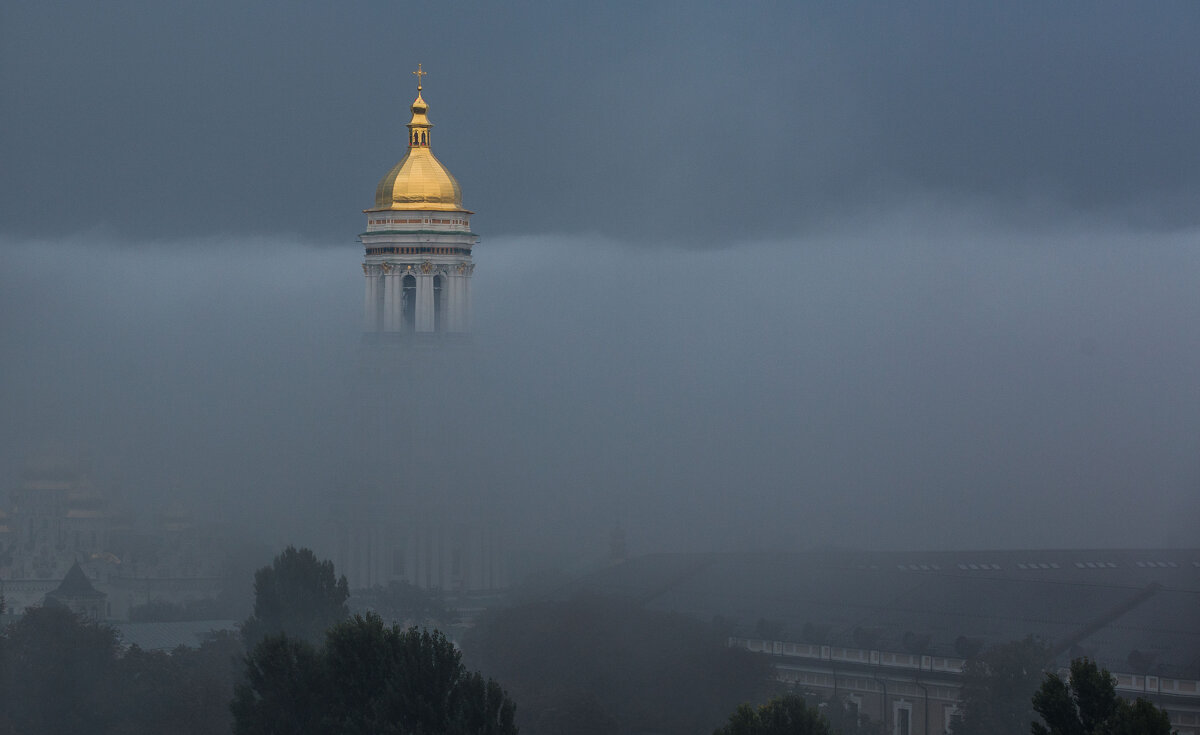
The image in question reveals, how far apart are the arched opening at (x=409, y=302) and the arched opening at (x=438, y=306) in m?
1.22

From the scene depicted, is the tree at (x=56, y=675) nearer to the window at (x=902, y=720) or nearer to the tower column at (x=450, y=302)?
the window at (x=902, y=720)

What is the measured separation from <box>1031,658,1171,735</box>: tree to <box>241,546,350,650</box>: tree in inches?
1479

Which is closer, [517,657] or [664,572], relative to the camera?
[517,657]

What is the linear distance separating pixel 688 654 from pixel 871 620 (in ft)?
45.7

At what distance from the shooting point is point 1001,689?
8894cm

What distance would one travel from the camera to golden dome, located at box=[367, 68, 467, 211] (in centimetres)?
13675

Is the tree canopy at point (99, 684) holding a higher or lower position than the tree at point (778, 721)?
higher

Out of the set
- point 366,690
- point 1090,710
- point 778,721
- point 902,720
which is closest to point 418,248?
point 902,720

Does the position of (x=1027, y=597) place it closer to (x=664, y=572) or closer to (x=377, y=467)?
(x=664, y=572)

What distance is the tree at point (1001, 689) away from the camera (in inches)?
3442

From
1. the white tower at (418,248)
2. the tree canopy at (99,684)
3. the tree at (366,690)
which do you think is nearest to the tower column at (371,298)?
the white tower at (418,248)

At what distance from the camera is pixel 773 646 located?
351 feet

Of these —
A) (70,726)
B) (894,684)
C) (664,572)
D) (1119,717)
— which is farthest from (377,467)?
(1119,717)

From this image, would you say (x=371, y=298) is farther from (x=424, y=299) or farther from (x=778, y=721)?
(x=778, y=721)
